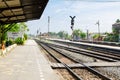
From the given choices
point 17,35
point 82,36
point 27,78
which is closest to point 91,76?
point 27,78

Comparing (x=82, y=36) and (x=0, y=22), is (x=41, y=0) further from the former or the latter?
(x=82, y=36)

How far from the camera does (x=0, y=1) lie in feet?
63.3

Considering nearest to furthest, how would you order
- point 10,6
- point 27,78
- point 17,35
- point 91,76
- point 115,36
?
point 27,78 → point 91,76 → point 10,6 → point 17,35 → point 115,36

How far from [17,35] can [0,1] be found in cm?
3245

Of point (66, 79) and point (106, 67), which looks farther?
point (106, 67)

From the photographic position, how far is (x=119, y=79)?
1360 cm

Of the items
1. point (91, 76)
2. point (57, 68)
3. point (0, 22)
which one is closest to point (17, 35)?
point (0, 22)

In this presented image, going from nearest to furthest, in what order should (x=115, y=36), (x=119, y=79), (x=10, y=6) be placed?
(x=119, y=79), (x=10, y=6), (x=115, y=36)

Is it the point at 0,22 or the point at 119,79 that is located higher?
the point at 0,22

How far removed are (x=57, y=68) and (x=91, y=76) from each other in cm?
406

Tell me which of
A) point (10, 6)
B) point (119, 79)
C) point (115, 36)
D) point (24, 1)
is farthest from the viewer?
point (115, 36)

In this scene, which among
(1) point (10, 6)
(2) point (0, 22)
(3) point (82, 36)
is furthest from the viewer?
(3) point (82, 36)

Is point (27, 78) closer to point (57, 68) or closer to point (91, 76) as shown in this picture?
point (91, 76)

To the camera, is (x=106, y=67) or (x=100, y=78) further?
(x=106, y=67)
